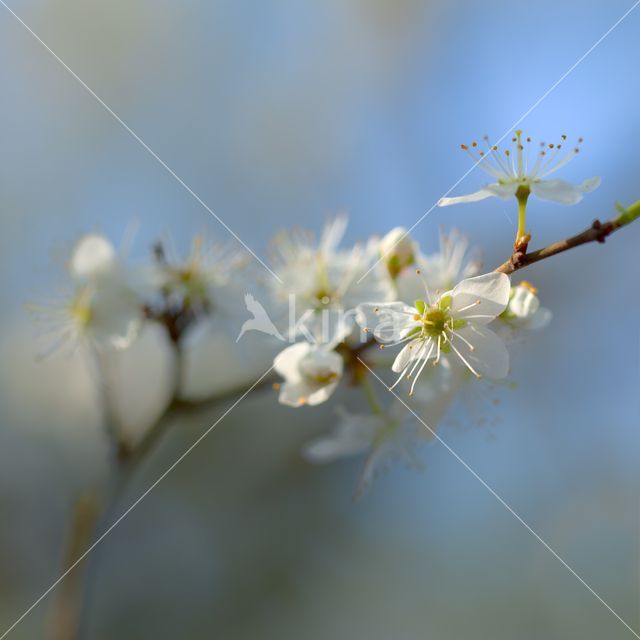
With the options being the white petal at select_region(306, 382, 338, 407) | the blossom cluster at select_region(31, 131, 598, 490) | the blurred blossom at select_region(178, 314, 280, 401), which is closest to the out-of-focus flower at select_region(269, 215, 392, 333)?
the blossom cluster at select_region(31, 131, 598, 490)

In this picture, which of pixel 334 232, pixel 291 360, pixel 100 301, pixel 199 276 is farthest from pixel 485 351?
pixel 100 301

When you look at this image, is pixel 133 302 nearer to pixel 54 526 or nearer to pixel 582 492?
pixel 54 526

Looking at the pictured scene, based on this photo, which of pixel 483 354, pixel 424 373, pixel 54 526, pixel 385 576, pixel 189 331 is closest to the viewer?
pixel 483 354

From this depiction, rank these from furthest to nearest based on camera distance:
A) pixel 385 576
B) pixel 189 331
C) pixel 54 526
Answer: pixel 385 576 → pixel 54 526 → pixel 189 331

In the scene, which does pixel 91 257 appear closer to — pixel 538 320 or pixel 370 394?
pixel 370 394

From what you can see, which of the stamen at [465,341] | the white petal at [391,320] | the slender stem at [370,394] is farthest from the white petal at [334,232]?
the stamen at [465,341]

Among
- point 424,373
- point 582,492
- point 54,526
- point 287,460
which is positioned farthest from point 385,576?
point 424,373

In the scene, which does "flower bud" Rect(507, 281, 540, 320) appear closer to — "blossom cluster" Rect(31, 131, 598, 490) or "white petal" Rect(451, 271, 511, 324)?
"blossom cluster" Rect(31, 131, 598, 490)
